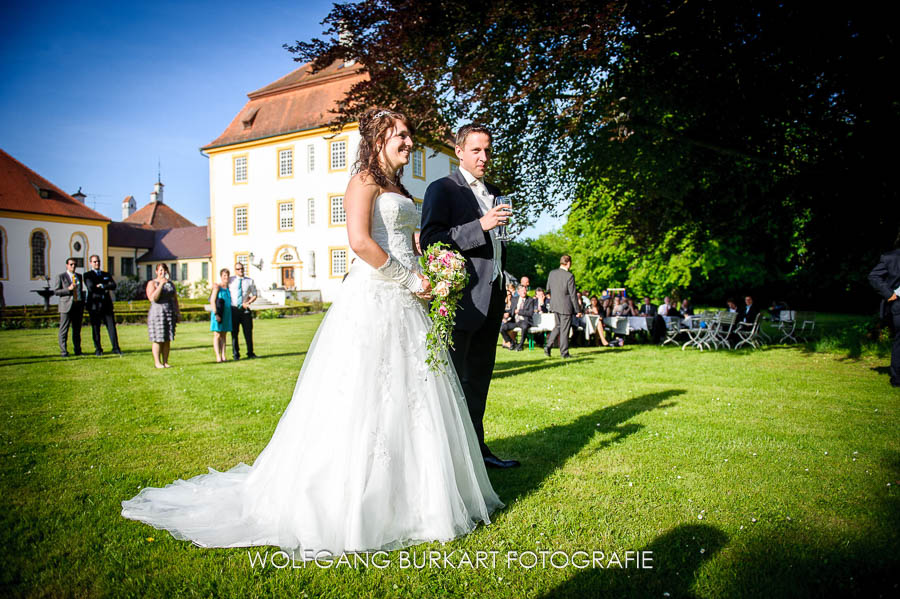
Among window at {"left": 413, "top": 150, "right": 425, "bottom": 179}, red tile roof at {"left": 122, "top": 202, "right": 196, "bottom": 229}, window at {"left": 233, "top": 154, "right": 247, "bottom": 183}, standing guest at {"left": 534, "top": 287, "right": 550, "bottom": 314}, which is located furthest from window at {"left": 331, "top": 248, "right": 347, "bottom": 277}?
red tile roof at {"left": 122, "top": 202, "right": 196, "bottom": 229}

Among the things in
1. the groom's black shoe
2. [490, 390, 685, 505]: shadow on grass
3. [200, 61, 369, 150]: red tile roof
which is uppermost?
[200, 61, 369, 150]: red tile roof

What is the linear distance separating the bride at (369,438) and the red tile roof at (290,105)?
37.7 m

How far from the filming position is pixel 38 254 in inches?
1609

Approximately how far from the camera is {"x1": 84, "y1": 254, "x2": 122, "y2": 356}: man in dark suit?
12.7m

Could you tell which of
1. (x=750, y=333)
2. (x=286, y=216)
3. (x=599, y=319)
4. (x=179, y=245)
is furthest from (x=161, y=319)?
(x=179, y=245)

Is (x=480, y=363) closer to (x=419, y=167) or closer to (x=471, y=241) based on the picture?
(x=471, y=241)

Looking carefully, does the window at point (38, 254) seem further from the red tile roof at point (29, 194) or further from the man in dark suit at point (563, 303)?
the man in dark suit at point (563, 303)

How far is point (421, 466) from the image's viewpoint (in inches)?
119

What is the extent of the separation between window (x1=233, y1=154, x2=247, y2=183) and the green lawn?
38.8m

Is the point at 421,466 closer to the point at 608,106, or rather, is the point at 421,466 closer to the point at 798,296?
the point at 608,106

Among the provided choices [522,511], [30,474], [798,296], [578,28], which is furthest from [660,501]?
[798,296]

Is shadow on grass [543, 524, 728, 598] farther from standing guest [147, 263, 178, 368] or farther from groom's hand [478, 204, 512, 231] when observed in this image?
standing guest [147, 263, 178, 368]

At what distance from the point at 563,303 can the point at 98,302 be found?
37.0 ft

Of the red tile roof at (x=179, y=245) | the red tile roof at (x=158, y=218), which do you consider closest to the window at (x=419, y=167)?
the red tile roof at (x=179, y=245)
